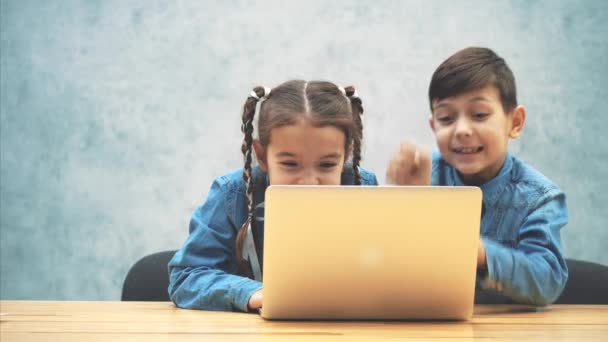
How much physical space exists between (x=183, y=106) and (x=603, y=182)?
1747 mm

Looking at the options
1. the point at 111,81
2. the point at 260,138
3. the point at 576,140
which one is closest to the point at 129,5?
the point at 111,81

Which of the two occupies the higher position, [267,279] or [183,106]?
[183,106]

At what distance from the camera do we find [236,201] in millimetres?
1425

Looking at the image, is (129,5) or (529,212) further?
(129,5)

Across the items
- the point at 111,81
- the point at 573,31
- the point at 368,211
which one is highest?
the point at 573,31

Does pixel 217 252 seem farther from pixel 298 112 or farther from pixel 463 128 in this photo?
pixel 463 128

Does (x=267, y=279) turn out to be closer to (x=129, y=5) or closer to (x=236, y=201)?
(x=236, y=201)

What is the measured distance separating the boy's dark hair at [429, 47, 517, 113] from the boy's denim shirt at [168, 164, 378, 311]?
0.29 m

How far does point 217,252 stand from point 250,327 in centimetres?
51

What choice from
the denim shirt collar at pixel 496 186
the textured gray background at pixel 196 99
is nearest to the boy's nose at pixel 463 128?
the denim shirt collar at pixel 496 186

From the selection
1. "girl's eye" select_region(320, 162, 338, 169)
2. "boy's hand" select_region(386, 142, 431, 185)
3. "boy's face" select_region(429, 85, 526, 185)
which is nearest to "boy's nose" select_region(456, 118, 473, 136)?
"boy's face" select_region(429, 85, 526, 185)

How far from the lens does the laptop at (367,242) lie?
82 centimetres

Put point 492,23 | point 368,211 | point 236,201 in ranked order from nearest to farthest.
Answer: point 368,211 → point 236,201 → point 492,23

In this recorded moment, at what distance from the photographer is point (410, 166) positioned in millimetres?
1102
